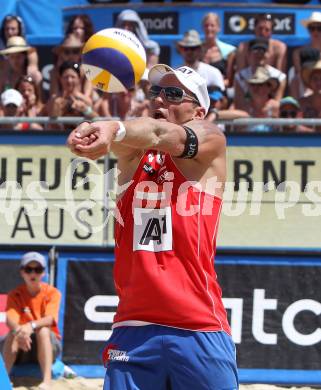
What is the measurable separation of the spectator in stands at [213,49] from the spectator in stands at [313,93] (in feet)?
3.38

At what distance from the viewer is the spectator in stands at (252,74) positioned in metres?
9.57

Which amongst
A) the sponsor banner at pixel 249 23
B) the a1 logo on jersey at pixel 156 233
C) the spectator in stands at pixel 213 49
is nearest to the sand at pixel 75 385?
the spectator in stands at pixel 213 49

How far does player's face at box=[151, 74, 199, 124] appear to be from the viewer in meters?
4.33

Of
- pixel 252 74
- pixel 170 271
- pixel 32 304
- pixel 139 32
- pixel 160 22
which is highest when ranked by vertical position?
pixel 160 22

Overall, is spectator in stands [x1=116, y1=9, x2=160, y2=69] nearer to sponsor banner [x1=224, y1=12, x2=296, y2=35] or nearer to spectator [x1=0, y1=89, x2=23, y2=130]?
spectator [x1=0, y1=89, x2=23, y2=130]

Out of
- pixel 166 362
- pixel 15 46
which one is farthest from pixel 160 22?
pixel 166 362

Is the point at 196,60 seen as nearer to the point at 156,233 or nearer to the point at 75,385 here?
the point at 75,385

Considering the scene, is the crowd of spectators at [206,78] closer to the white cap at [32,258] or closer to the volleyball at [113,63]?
the white cap at [32,258]

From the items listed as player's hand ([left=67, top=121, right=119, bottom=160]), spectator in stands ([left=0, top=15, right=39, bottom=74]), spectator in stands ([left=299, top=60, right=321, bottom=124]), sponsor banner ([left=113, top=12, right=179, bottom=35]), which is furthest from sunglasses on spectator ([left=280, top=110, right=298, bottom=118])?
player's hand ([left=67, top=121, right=119, bottom=160])

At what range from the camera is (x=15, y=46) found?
10281 mm

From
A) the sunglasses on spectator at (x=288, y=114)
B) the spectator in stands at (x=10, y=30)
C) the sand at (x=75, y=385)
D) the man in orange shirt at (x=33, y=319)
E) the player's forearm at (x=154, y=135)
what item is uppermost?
the spectator in stands at (x=10, y=30)

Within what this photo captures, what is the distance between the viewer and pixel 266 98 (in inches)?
369

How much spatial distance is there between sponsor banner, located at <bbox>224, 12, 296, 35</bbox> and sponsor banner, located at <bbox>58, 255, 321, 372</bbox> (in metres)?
4.69

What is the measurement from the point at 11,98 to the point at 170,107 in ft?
16.7
